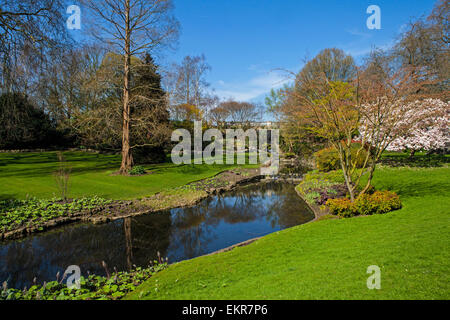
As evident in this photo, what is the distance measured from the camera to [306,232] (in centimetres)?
675

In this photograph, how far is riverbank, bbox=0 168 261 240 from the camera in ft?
25.8

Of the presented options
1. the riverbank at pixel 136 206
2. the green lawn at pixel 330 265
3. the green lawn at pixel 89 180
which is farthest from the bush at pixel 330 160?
the green lawn at pixel 330 265

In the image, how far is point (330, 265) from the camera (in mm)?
4301

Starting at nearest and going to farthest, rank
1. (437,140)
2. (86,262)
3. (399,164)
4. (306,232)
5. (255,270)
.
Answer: (255,270) → (86,262) → (306,232) → (437,140) → (399,164)

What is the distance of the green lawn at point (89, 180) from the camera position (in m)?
11.0

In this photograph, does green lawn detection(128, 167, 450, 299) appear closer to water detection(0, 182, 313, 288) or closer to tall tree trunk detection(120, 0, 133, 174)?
water detection(0, 182, 313, 288)

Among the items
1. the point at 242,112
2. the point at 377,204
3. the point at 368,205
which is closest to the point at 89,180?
the point at 368,205

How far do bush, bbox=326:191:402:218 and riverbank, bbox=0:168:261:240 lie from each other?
606 cm

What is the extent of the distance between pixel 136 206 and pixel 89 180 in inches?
187

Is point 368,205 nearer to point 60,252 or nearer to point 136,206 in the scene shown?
point 136,206

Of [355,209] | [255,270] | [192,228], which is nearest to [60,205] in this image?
[192,228]

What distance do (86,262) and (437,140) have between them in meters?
18.3

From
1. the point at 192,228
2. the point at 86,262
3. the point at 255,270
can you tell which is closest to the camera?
the point at 255,270
